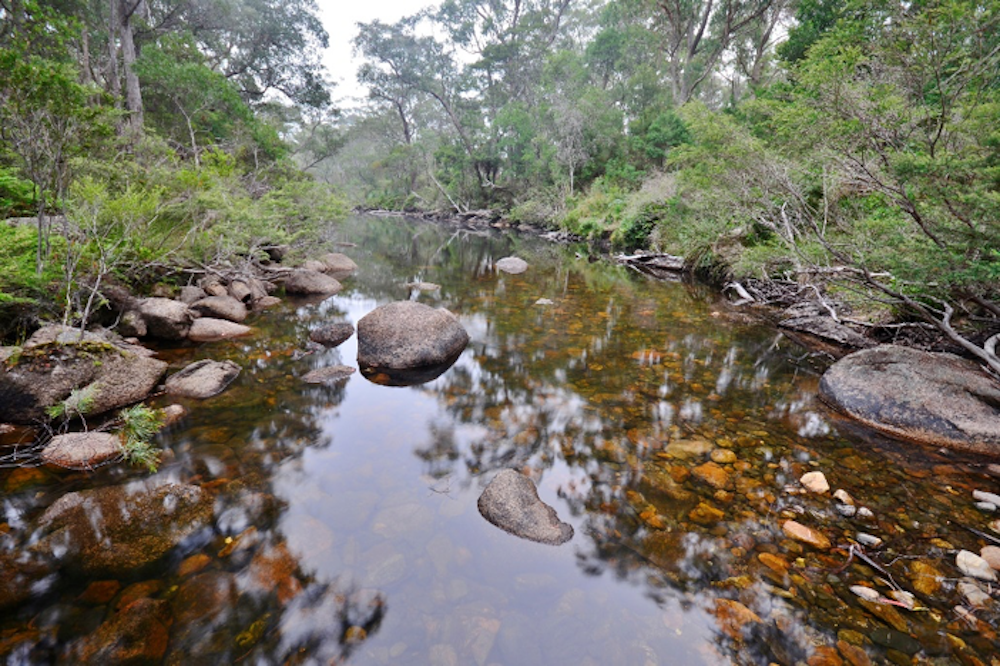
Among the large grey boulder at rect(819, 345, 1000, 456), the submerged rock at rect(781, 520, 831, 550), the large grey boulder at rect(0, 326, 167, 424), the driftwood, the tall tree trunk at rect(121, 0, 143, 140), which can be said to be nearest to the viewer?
the submerged rock at rect(781, 520, 831, 550)

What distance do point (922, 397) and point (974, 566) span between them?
2.11m

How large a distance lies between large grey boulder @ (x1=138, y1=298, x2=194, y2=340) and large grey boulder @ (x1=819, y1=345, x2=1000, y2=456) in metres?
8.23

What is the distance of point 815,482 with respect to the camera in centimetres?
333

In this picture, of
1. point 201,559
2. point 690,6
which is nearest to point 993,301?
point 201,559

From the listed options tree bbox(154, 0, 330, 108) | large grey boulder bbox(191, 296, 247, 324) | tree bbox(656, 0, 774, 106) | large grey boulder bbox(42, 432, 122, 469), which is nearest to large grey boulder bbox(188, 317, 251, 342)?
large grey boulder bbox(191, 296, 247, 324)

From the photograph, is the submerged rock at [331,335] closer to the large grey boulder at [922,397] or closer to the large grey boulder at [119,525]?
the large grey boulder at [119,525]

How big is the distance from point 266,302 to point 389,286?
126 inches

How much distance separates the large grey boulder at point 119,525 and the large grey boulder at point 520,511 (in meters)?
1.95

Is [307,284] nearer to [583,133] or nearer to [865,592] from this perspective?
[865,592]

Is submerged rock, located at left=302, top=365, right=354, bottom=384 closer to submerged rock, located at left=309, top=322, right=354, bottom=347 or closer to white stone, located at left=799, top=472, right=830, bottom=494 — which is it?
submerged rock, located at left=309, top=322, right=354, bottom=347

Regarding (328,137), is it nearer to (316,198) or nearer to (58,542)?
(316,198)

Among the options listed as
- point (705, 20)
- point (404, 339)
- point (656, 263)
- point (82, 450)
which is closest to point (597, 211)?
point (656, 263)

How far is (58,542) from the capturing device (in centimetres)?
263

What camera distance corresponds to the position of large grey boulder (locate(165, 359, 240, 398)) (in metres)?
4.51
